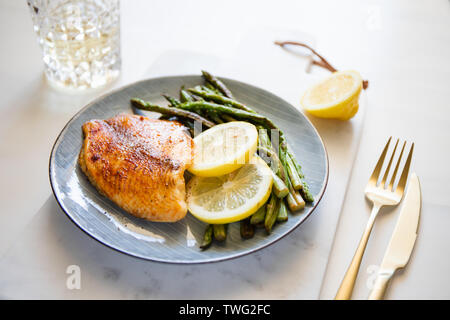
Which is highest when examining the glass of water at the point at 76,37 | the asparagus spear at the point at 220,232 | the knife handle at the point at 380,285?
the glass of water at the point at 76,37

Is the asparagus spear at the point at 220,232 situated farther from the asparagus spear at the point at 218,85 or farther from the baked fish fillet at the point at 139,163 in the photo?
the asparagus spear at the point at 218,85

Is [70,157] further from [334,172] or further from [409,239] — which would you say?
[409,239]

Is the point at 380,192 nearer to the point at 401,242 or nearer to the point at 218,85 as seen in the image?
the point at 401,242

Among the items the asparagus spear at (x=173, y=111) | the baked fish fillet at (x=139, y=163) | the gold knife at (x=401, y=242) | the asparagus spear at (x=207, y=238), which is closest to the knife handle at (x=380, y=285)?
the gold knife at (x=401, y=242)

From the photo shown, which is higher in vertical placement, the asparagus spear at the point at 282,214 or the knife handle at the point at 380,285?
the asparagus spear at the point at 282,214

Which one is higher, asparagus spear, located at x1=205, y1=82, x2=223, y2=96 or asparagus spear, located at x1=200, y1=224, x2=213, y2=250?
asparagus spear, located at x1=205, y1=82, x2=223, y2=96

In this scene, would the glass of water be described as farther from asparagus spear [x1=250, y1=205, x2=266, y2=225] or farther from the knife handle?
the knife handle

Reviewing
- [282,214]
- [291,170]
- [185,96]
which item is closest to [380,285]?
[282,214]

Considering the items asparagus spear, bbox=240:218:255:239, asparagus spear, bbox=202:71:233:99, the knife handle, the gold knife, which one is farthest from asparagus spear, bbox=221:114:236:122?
the knife handle
